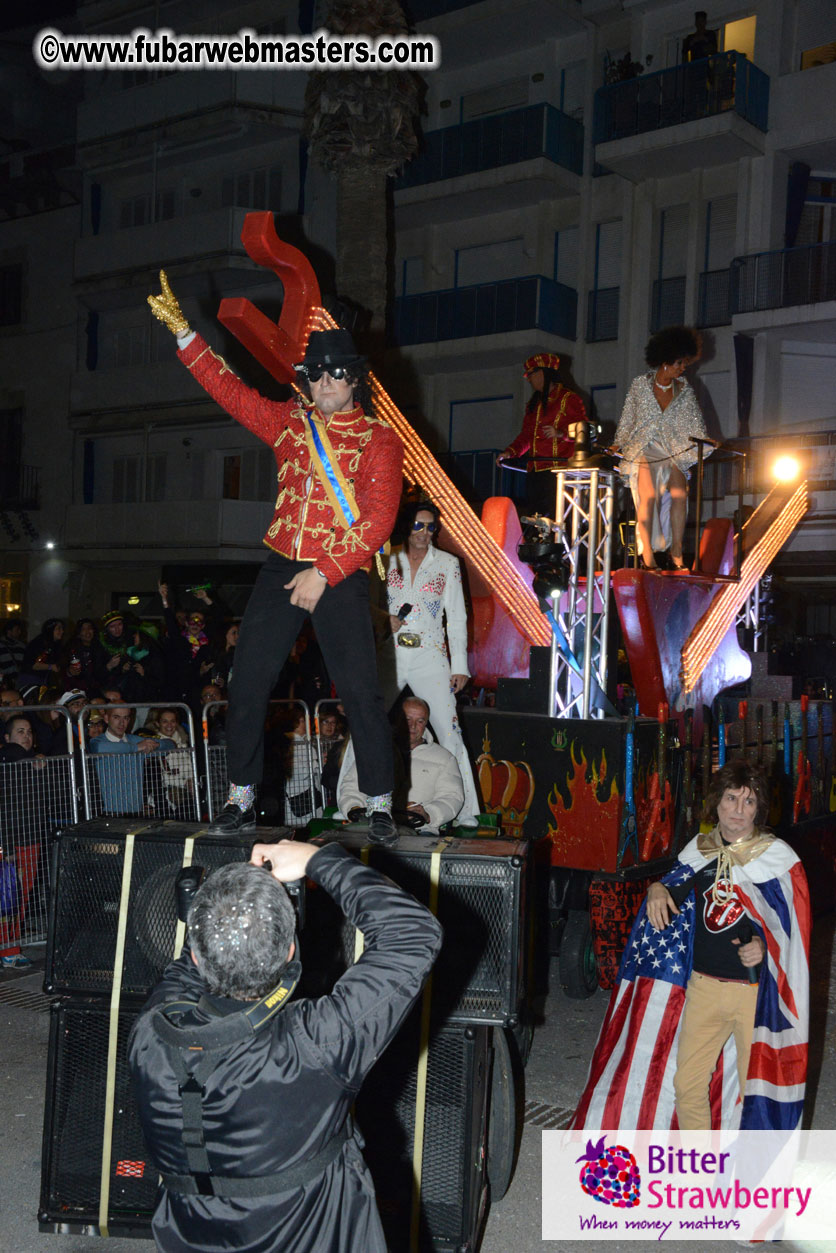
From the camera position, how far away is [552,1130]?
5.04 meters

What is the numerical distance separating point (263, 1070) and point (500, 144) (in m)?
21.2

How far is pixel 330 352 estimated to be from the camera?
14.3 feet

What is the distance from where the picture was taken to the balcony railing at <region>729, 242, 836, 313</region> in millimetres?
18906

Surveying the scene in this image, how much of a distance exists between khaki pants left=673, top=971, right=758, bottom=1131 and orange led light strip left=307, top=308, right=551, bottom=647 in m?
3.47

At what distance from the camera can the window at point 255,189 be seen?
24422 millimetres

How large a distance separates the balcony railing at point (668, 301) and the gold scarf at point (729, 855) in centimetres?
1686

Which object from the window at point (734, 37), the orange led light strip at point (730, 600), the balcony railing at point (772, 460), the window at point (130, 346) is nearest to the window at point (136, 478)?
the window at point (130, 346)

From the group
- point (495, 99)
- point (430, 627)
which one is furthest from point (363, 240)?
point (495, 99)

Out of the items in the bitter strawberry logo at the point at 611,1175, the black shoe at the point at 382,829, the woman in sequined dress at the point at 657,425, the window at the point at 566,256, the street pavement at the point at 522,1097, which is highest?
the window at the point at 566,256

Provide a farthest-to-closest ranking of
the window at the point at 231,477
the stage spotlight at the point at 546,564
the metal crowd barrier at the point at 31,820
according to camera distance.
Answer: the window at the point at 231,477 < the metal crowd barrier at the point at 31,820 < the stage spotlight at the point at 546,564

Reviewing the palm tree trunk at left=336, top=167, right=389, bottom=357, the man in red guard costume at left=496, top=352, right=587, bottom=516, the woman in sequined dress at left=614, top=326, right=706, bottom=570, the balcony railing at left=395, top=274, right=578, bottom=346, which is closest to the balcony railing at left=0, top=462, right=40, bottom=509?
the balcony railing at left=395, top=274, right=578, bottom=346

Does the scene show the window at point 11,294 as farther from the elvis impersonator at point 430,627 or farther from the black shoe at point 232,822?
the black shoe at point 232,822

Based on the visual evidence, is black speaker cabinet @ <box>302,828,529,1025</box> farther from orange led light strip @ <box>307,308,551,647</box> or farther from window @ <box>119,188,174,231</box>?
window @ <box>119,188,174,231</box>

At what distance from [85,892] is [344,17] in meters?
8.68
